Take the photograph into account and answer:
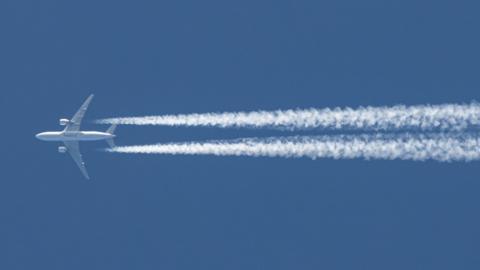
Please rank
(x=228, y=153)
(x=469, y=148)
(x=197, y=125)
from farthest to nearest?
1. (x=197, y=125)
2. (x=228, y=153)
3. (x=469, y=148)

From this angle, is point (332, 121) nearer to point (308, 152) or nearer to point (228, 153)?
point (308, 152)

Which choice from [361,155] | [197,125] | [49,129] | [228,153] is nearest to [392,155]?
[361,155]

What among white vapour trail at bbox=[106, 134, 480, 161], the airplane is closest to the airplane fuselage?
the airplane

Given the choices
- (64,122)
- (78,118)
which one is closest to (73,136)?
(64,122)

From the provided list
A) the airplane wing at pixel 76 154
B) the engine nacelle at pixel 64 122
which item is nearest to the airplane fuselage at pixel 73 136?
the engine nacelle at pixel 64 122

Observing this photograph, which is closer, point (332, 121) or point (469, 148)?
point (469, 148)

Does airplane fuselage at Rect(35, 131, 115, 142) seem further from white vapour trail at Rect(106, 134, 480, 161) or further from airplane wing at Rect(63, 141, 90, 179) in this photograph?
white vapour trail at Rect(106, 134, 480, 161)
